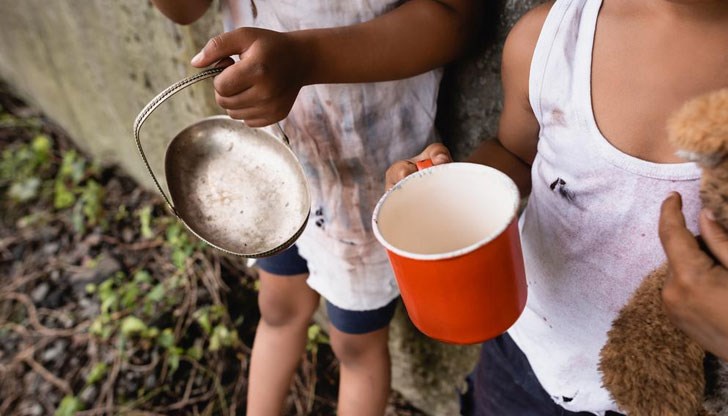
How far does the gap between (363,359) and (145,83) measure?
123 centimetres

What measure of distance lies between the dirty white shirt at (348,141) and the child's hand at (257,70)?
15 cm

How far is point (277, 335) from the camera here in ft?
4.94

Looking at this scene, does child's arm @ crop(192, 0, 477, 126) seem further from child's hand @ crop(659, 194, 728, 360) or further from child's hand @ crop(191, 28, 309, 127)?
child's hand @ crop(659, 194, 728, 360)

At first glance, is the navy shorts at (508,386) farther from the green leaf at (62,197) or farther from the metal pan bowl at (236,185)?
the green leaf at (62,197)

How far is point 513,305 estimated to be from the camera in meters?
0.75

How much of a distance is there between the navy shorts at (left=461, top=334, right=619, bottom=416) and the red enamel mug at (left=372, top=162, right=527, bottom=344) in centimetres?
30

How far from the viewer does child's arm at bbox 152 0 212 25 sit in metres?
1.12

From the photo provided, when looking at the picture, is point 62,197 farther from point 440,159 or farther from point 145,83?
point 440,159

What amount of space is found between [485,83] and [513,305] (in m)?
0.48

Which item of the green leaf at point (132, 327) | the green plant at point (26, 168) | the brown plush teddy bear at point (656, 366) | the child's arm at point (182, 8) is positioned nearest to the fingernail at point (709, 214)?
the brown plush teddy bear at point (656, 366)

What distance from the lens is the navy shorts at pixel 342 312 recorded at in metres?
1.32

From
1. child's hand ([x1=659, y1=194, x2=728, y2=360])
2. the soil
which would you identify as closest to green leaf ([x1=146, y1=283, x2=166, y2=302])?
the soil

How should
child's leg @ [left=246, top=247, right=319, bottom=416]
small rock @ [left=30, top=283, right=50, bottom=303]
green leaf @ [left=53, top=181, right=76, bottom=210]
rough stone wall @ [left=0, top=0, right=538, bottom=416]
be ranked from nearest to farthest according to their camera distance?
rough stone wall @ [left=0, top=0, right=538, bottom=416] → child's leg @ [left=246, top=247, right=319, bottom=416] → small rock @ [left=30, top=283, right=50, bottom=303] → green leaf @ [left=53, top=181, right=76, bottom=210]

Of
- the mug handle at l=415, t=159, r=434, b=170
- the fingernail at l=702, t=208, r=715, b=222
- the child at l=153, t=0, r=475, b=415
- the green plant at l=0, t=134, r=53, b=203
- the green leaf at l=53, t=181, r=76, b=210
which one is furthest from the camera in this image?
the green plant at l=0, t=134, r=53, b=203
